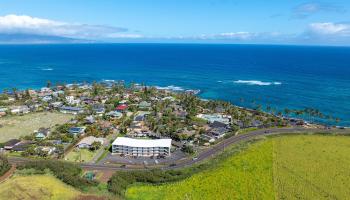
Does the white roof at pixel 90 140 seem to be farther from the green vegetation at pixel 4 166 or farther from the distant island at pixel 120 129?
the green vegetation at pixel 4 166

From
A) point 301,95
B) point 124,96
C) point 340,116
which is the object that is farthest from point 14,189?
point 301,95

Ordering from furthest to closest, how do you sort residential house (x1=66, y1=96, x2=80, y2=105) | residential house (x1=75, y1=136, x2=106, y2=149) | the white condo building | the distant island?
residential house (x1=66, y1=96, x2=80, y2=105) < residential house (x1=75, y1=136, x2=106, y2=149) < the white condo building < the distant island

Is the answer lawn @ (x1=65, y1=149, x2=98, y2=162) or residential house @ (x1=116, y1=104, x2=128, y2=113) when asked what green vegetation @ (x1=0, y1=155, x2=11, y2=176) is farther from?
residential house @ (x1=116, y1=104, x2=128, y2=113)

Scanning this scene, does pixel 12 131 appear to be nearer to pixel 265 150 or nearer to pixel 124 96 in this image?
pixel 124 96

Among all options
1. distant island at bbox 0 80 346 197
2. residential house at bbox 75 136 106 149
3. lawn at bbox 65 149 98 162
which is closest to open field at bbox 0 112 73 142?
distant island at bbox 0 80 346 197

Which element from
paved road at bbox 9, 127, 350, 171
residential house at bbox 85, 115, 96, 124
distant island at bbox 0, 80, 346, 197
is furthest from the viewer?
residential house at bbox 85, 115, 96, 124

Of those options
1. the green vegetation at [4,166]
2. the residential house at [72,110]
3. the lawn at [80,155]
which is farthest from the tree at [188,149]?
the residential house at [72,110]

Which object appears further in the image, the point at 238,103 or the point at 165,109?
the point at 238,103
